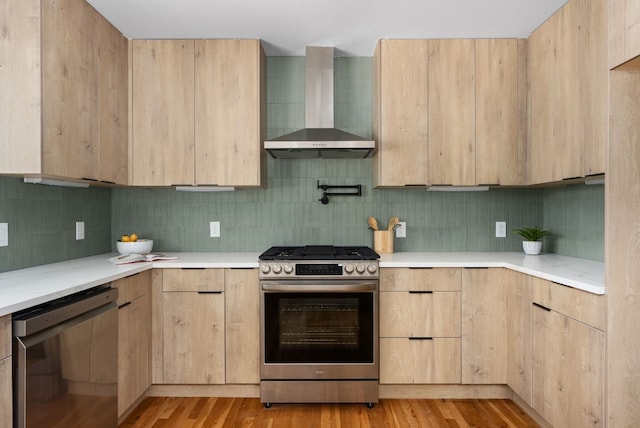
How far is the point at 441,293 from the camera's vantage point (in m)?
2.65

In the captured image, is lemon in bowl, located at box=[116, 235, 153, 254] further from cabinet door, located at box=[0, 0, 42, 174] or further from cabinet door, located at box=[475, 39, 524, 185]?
cabinet door, located at box=[475, 39, 524, 185]

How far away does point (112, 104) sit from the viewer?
266cm

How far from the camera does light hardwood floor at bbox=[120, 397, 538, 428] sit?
7.81 ft

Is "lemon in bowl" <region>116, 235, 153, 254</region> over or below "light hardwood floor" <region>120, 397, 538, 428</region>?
over

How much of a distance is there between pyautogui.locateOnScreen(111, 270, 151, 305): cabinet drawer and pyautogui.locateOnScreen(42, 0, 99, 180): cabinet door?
653 millimetres

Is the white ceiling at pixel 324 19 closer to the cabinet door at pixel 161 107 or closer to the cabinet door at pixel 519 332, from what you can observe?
the cabinet door at pixel 161 107

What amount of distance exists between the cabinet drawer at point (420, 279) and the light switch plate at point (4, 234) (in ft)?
7.17

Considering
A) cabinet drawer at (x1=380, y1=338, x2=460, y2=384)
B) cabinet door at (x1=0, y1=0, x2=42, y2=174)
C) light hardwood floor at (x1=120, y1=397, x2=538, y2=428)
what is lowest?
light hardwood floor at (x1=120, y1=397, x2=538, y2=428)

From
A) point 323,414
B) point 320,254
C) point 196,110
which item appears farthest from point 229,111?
point 323,414

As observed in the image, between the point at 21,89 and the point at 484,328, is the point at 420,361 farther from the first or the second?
the point at 21,89

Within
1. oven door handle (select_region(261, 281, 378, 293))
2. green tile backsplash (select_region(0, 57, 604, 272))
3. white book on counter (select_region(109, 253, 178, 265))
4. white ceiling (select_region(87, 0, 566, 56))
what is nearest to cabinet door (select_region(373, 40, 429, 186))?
white ceiling (select_region(87, 0, 566, 56))

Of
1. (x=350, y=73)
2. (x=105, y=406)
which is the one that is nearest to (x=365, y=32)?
(x=350, y=73)

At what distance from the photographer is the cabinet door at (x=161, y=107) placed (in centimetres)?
288

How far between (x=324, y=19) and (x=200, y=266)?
1.83m
